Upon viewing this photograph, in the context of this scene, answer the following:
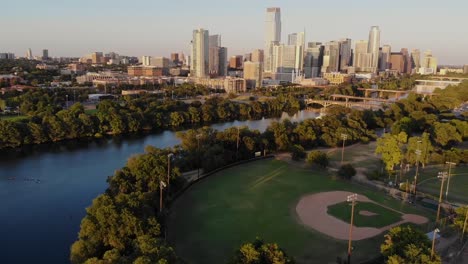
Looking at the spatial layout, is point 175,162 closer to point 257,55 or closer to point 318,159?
point 318,159

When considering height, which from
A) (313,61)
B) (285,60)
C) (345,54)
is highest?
(345,54)

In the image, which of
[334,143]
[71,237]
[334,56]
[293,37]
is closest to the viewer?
[71,237]

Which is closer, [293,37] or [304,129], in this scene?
[304,129]

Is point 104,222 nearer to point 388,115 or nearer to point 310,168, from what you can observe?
point 310,168

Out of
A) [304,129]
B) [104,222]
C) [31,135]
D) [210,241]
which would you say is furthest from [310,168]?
[31,135]

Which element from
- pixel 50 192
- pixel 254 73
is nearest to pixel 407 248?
pixel 50 192

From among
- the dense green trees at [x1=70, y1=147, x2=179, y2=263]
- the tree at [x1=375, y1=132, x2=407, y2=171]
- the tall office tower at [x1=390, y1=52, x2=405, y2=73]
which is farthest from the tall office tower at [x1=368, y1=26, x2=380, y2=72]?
the dense green trees at [x1=70, y1=147, x2=179, y2=263]
